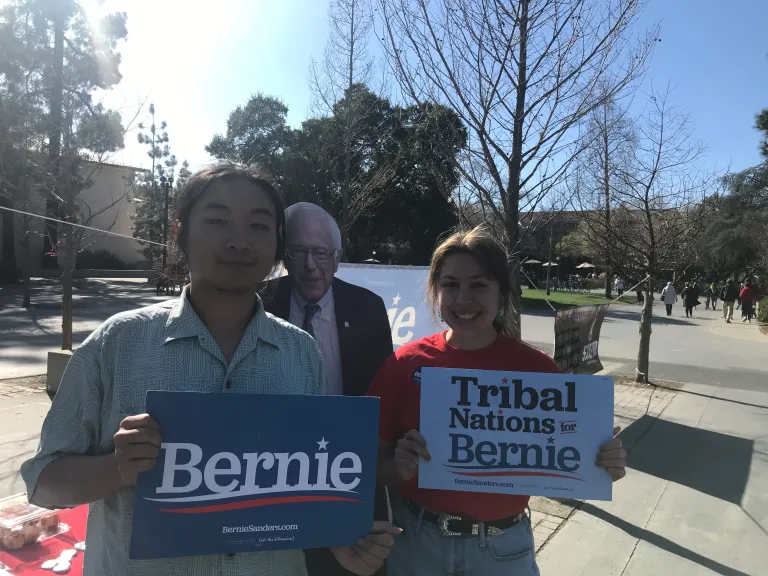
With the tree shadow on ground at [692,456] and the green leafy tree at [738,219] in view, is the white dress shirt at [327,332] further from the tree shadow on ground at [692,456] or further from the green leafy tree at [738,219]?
the green leafy tree at [738,219]

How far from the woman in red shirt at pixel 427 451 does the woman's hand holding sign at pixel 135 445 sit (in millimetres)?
793

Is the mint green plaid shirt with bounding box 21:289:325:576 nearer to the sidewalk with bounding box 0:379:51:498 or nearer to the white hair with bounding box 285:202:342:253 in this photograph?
the white hair with bounding box 285:202:342:253

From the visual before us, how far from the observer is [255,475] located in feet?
4.68

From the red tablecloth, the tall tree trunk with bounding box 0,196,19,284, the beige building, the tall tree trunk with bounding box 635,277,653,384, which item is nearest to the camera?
the red tablecloth

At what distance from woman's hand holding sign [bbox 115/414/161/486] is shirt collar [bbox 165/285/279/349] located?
0.74ft

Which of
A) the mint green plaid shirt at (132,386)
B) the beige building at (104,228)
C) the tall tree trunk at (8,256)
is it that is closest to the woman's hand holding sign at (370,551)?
the mint green plaid shirt at (132,386)

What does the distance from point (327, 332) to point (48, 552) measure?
194 cm

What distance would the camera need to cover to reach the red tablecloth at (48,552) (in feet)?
8.53

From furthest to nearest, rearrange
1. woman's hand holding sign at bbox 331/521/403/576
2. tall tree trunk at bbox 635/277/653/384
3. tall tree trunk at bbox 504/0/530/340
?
tall tree trunk at bbox 635/277/653/384 < tall tree trunk at bbox 504/0/530/340 < woman's hand holding sign at bbox 331/521/403/576

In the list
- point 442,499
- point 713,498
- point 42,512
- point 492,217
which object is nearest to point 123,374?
point 442,499

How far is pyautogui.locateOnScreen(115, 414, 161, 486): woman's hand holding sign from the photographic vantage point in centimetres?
126

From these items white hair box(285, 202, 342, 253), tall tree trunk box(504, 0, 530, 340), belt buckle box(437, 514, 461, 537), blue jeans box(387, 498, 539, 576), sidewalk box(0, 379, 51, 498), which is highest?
tall tree trunk box(504, 0, 530, 340)

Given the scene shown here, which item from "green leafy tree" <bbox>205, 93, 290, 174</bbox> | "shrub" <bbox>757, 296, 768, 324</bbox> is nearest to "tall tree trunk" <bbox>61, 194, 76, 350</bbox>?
"green leafy tree" <bbox>205, 93, 290, 174</bbox>

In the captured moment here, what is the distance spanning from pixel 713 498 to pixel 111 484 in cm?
516
